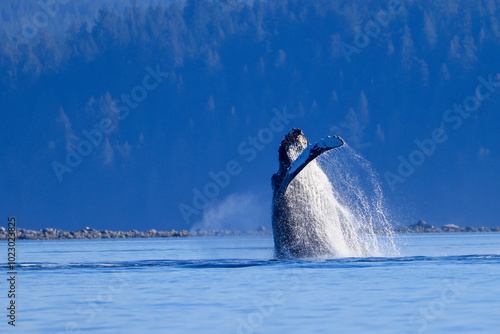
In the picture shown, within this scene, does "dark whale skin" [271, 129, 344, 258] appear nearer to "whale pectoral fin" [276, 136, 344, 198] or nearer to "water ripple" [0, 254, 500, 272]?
"whale pectoral fin" [276, 136, 344, 198]

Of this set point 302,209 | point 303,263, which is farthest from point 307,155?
point 303,263

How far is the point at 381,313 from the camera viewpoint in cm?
1166

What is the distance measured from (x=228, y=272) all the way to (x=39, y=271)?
4.55 m

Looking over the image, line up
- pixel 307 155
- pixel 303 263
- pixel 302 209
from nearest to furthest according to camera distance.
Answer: pixel 307 155, pixel 303 263, pixel 302 209

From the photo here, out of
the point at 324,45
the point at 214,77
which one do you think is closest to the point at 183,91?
the point at 214,77

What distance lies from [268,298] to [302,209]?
18.7 ft

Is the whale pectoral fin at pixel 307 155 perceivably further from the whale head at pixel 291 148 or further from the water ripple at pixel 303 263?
the water ripple at pixel 303 263

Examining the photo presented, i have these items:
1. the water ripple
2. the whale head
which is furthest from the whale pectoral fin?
the water ripple

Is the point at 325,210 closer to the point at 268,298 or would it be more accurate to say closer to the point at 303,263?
the point at 303,263

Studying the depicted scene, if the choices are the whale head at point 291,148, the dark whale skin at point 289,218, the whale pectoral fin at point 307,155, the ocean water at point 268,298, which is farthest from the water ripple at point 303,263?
the whale head at point 291,148

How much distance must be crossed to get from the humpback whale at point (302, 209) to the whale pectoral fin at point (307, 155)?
0.03 meters

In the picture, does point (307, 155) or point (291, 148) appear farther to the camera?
point (291, 148)

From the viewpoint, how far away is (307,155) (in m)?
17.8

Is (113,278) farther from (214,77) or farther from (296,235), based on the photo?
(214,77)
